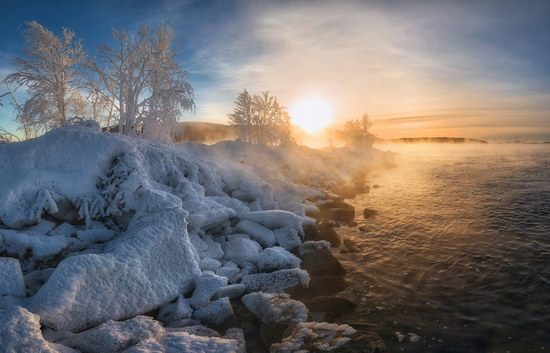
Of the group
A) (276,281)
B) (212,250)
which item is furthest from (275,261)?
(212,250)

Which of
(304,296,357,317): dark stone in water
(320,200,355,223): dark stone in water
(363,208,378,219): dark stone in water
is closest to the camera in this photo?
(304,296,357,317): dark stone in water

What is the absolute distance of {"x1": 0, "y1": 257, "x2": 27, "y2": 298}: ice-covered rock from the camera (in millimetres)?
7194

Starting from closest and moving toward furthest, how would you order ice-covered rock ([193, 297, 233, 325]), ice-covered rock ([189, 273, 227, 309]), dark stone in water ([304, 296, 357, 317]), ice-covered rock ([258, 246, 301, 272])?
1. ice-covered rock ([193, 297, 233, 325])
2. ice-covered rock ([189, 273, 227, 309])
3. dark stone in water ([304, 296, 357, 317])
4. ice-covered rock ([258, 246, 301, 272])

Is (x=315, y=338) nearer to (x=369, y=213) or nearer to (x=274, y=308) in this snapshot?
(x=274, y=308)

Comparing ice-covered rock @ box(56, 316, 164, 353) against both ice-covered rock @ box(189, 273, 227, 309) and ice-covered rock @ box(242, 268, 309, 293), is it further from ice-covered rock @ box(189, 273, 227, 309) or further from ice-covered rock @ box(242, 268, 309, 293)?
ice-covered rock @ box(242, 268, 309, 293)

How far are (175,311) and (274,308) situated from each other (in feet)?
7.28

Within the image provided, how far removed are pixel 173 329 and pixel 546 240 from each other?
14.1 m

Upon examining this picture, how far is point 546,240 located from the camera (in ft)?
42.8

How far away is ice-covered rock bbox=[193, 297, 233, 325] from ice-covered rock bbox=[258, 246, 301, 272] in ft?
7.94

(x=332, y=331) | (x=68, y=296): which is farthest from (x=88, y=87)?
(x=332, y=331)

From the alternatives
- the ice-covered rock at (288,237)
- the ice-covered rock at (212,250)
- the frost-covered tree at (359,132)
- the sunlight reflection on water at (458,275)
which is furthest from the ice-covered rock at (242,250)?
the frost-covered tree at (359,132)

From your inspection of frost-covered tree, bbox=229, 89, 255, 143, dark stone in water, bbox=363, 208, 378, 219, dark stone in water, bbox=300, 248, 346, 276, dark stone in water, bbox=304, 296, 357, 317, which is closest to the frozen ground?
dark stone in water, bbox=300, 248, 346, 276

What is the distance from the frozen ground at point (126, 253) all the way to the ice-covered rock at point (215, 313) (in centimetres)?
2

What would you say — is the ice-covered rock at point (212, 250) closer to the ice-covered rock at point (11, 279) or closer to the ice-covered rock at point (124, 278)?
the ice-covered rock at point (124, 278)
